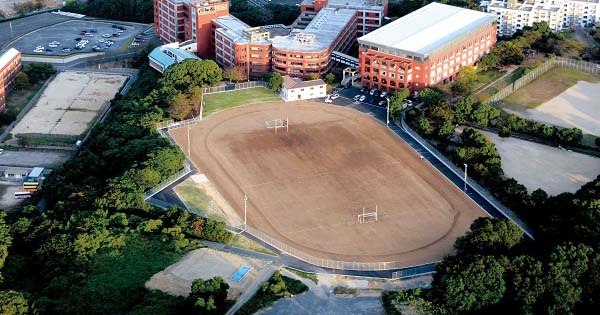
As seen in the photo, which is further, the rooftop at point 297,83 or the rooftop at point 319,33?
the rooftop at point 319,33

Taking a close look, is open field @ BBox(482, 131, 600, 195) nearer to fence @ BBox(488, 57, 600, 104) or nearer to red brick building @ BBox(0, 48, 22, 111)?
fence @ BBox(488, 57, 600, 104)

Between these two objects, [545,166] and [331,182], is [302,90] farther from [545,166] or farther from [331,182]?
[545,166]

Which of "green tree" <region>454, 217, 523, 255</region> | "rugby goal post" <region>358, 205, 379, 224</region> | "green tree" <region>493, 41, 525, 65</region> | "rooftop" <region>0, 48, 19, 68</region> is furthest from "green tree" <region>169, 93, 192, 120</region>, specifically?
"green tree" <region>493, 41, 525, 65</region>

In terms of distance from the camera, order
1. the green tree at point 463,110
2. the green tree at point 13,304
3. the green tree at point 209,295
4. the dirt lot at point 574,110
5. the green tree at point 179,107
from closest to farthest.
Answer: the green tree at point 209,295 → the green tree at point 13,304 → the green tree at point 463,110 → the dirt lot at point 574,110 → the green tree at point 179,107

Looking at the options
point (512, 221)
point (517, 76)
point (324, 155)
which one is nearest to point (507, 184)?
point (512, 221)

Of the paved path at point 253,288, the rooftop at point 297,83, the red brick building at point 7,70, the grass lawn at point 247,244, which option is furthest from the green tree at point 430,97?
the red brick building at point 7,70

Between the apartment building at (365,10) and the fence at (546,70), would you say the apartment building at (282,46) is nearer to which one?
the apartment building at (365,10)

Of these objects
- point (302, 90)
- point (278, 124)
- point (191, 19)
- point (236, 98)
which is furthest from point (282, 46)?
point (191, 19)
